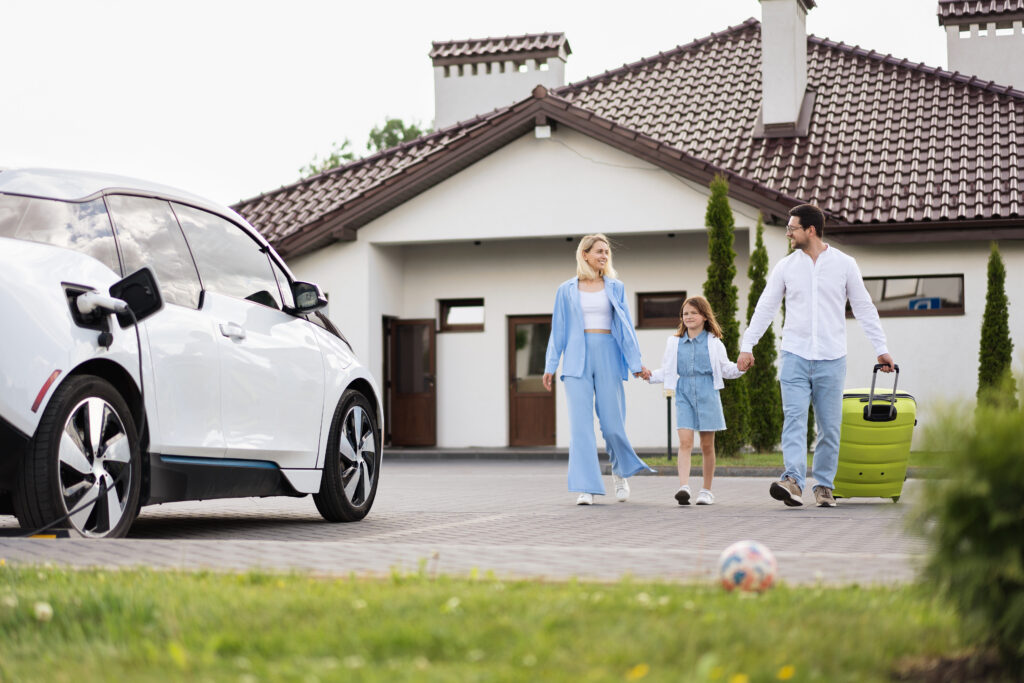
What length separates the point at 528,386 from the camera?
2475cm

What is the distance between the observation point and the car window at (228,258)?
24.0 feet

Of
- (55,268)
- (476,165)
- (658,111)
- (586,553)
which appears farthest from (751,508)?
(658,111)

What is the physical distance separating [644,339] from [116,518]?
706 inches

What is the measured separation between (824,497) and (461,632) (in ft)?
22.3

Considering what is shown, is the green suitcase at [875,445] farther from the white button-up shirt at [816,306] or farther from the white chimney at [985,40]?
the white chimney at [985,40]

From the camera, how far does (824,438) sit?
972 centimetres

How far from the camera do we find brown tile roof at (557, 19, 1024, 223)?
21.2 m

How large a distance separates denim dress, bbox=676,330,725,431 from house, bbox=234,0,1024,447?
10670 millimetres

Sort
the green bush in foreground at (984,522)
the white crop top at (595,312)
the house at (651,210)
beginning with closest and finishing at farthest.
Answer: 1. the green bush in foreground at (984,522)
2. the white crop top at (595,312)
3. the house at (651,210)

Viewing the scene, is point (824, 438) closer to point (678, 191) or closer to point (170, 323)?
point (170, 323)

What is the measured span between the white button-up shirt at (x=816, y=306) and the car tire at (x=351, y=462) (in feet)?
9.43

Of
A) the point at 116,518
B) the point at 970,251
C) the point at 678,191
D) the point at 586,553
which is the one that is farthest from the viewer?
the point at 678,191

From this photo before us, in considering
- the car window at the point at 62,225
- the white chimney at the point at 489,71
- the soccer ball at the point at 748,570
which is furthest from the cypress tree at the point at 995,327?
the soccer ball at the point at 748,570

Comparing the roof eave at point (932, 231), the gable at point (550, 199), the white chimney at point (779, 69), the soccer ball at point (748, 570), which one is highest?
the white chimney at point (779, 69)
